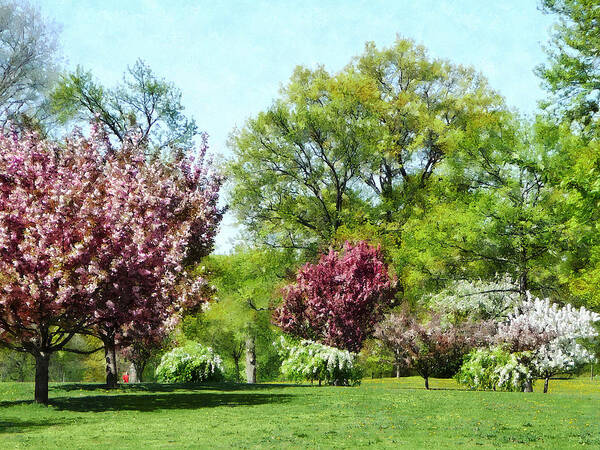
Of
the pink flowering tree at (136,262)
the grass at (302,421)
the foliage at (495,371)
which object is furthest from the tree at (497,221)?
the pink flowering tree at (136,262)

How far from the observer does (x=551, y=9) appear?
28.2 metres

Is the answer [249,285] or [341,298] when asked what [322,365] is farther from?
[249,285]

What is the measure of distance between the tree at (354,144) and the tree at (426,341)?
9.59 m

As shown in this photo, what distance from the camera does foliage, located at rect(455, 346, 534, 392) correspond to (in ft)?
74.8

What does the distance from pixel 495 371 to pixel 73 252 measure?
1574 cm

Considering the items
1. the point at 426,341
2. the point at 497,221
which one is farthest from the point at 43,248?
the point at 497,221

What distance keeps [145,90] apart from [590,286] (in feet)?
76.1

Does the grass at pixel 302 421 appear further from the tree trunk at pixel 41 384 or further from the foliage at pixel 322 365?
the foliage at pixel 322 365

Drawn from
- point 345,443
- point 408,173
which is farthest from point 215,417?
point 408,173

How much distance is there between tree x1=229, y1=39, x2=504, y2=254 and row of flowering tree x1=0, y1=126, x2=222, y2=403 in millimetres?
18084

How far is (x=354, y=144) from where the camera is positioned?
3475 centimetres

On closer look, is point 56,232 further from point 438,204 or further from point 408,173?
point 408,173

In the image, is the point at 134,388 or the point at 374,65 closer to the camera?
the point at 134,388

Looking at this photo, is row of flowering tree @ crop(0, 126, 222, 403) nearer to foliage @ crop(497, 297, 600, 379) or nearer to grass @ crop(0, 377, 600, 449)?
grass @ crop(0, 377, 600, 449)
